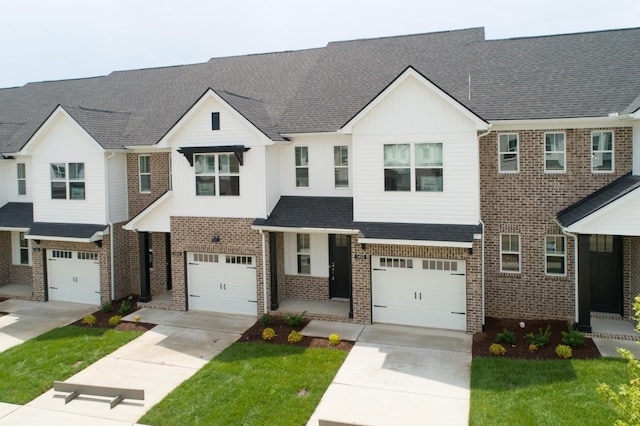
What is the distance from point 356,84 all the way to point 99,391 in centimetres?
1375

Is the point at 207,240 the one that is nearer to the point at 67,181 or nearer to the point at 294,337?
the point at 294,337

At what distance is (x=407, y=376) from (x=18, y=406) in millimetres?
9162

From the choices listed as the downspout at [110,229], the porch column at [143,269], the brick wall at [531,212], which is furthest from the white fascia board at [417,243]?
the downspout at [110,229]

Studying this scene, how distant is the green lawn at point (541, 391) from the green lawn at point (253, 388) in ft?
11.8

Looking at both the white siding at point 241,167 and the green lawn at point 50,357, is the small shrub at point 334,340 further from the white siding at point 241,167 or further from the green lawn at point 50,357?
the green lawn at point 50,357

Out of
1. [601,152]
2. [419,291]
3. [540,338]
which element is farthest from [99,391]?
[601,152]

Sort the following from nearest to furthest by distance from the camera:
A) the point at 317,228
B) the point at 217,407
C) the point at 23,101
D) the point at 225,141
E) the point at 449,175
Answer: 1. the point at 217,407
2. the point at 449,175
3. the point at 317,228
4. the point at 225,141
5. the point at 23,101

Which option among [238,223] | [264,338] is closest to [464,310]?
[264,338]

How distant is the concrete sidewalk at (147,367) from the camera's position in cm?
1167

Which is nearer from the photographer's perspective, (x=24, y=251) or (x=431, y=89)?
(x=431, y=89)

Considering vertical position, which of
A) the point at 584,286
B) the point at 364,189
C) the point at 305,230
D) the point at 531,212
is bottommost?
the point at 584,286

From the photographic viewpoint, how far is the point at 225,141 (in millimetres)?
18203

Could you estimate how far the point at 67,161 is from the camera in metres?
20.5

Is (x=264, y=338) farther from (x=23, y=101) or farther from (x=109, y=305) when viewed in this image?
(x=23, y=101)
